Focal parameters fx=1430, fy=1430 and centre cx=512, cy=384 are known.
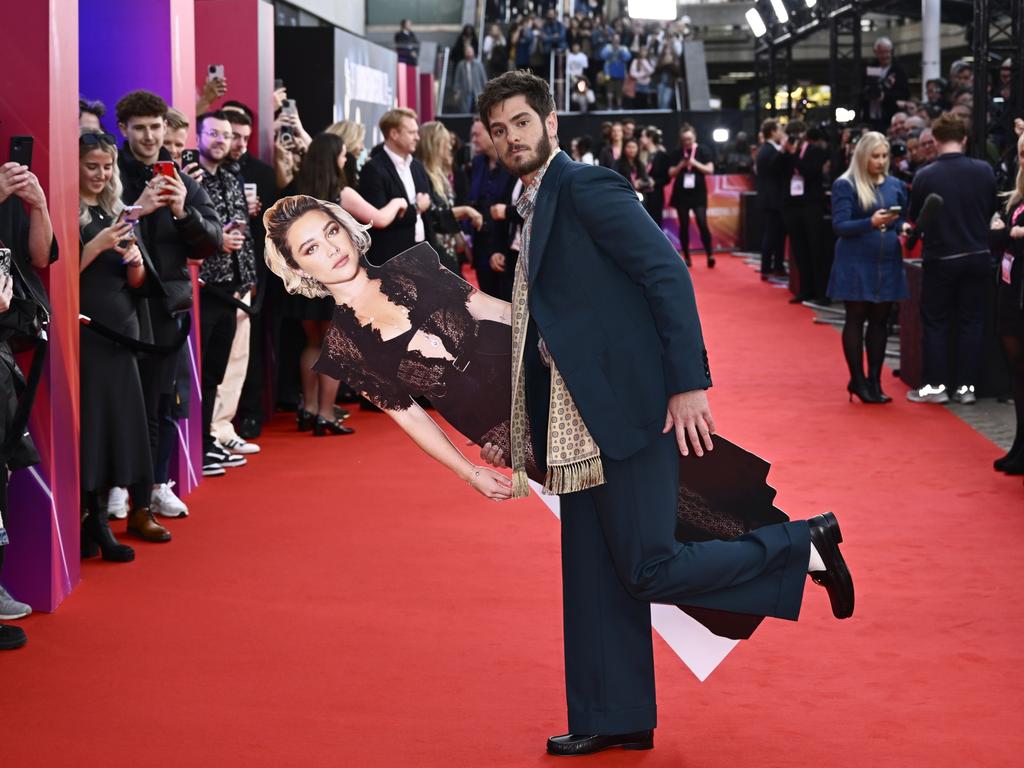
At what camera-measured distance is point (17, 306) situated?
13.3ft

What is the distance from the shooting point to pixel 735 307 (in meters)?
13.8

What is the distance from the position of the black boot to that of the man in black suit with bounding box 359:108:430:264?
3049mm

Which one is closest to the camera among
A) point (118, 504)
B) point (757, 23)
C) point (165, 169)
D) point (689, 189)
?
point (165, 169)

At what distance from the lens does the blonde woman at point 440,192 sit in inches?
338

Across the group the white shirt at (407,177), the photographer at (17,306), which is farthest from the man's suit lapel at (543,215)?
the white shirt at (407,177)

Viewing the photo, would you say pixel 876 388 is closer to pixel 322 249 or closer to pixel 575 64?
pixel 322 249

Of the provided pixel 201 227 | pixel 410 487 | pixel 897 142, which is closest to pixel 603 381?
pixel 201 227

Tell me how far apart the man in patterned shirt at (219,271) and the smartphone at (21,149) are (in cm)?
225

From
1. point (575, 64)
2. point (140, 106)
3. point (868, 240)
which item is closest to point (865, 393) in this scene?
point (868, 240)

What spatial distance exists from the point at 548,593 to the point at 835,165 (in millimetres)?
11009

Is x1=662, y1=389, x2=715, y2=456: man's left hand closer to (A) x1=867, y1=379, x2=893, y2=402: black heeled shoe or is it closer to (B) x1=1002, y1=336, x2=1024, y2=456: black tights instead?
(B) x1=1002, y1=336, x2=1024, y2=456: black tights

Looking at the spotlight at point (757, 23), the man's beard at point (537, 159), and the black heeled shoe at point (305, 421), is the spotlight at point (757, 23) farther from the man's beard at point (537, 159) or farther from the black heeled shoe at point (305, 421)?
the man's beard at point (537, 159)

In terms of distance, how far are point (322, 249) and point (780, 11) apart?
1623cm

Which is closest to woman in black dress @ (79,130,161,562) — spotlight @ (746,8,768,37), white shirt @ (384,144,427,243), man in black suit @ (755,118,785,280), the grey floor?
white shirt @ (384,144,427,243)
